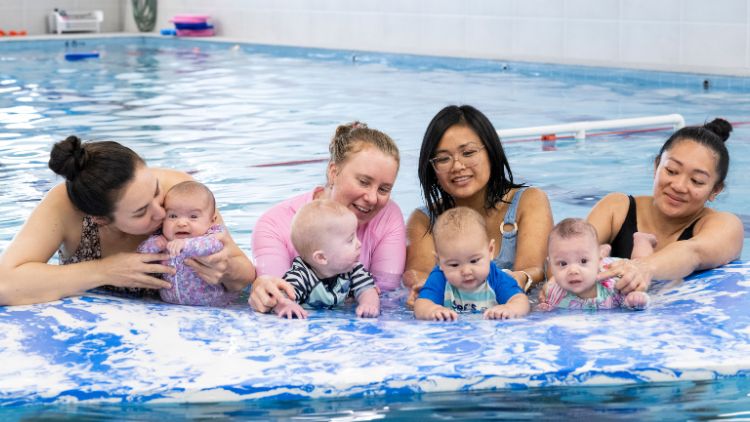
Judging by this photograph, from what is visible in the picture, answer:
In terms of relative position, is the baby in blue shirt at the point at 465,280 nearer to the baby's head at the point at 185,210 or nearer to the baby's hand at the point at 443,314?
the baby's hand at the point at 443,314

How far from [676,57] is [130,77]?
23.8 ft

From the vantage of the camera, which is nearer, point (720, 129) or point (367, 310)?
point (367, 310)

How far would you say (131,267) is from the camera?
146 inches

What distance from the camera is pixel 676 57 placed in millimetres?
12820

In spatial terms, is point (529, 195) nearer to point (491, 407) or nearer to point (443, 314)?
point (443, 314)

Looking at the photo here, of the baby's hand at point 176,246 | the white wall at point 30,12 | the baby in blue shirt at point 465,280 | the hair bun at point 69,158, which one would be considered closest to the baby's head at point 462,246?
the baby in blue shirt at point 465,280

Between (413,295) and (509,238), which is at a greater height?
(509,238)

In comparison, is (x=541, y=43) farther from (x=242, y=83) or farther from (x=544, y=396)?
(x=544, y=396)

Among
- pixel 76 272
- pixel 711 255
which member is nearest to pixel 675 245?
pixel 711 255

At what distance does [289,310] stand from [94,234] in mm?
756

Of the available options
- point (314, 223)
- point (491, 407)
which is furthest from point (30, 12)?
point (491, 407)

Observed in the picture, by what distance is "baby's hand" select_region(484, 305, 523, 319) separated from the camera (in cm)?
364

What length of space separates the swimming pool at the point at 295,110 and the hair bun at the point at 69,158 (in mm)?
1530

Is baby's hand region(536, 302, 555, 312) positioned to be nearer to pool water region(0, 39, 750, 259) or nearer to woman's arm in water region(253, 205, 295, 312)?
woman's arm in water region(253, 205, 295, 312)
